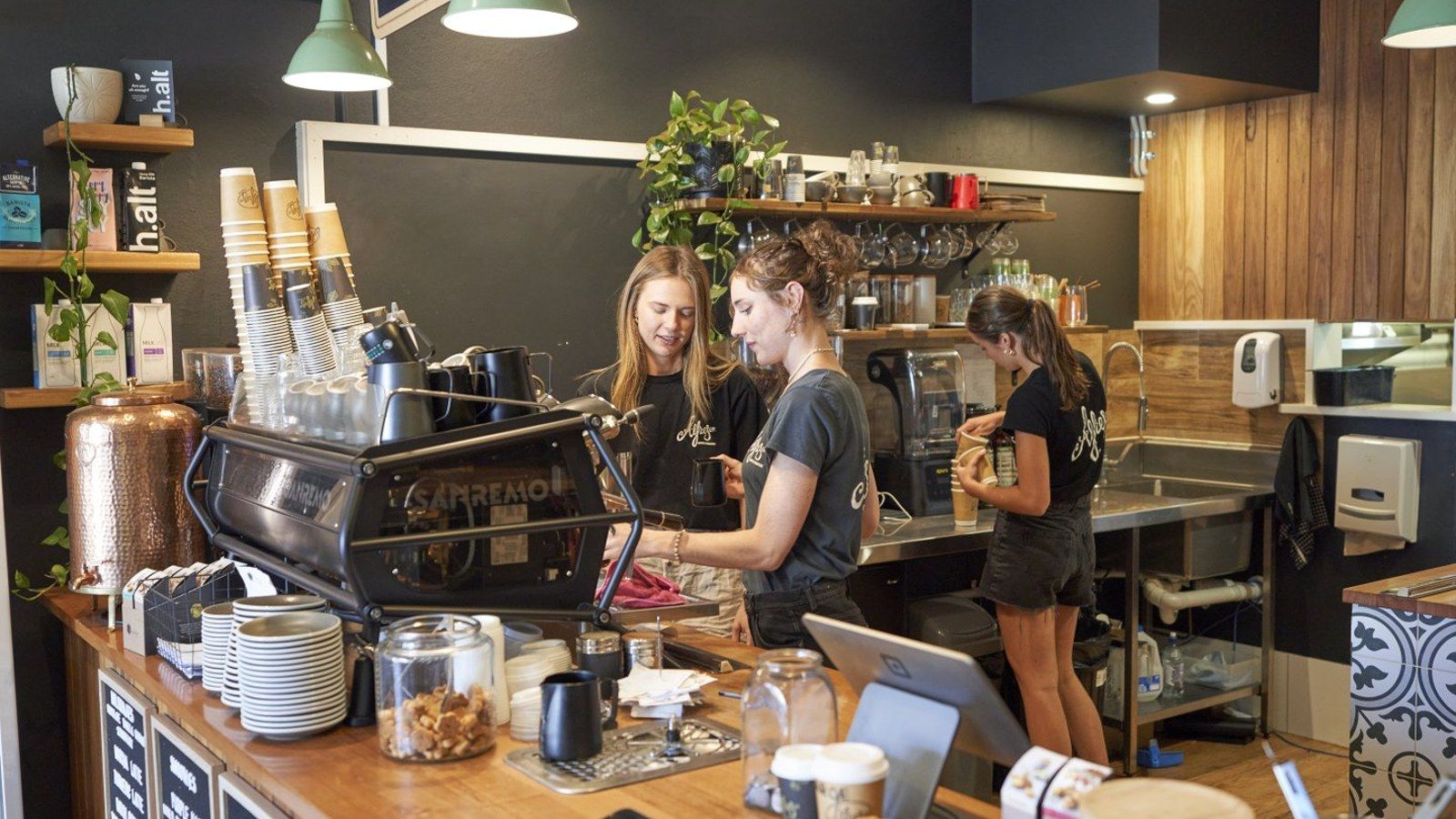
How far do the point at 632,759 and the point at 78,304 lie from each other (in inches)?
82.4

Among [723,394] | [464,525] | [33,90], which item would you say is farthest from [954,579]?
[33,90]

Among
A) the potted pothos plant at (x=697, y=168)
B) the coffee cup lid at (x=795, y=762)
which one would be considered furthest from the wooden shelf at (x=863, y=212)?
the coffee cup lid at (x=795, y=762)

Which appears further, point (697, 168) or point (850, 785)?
point (697, 168)

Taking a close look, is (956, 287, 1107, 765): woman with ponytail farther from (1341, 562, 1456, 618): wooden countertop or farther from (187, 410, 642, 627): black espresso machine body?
(187, 410, 642, 627): black espresso machine body

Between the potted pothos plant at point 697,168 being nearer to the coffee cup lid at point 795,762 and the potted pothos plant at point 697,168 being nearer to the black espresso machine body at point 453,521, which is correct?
the black espresso machine body at point 453,521

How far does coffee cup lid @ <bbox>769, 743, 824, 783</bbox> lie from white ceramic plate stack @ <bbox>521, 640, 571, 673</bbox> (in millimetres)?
745

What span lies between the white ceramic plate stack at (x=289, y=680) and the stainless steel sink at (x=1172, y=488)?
150 inches

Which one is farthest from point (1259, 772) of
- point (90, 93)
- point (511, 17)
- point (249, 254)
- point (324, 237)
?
point (90, 93)

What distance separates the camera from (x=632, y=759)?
6.40 feet

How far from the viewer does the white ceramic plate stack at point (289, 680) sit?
2.05 m

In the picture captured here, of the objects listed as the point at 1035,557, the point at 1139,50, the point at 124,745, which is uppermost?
the point at 1139,50

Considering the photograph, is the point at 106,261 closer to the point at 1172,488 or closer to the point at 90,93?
Result: the point at 90,93

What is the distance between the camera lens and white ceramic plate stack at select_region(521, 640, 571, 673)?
2.22m

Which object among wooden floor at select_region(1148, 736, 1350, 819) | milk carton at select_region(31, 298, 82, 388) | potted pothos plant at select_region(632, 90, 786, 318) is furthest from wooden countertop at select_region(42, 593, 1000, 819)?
wooden floor at select_region(1148, 736, 1350, 819)
